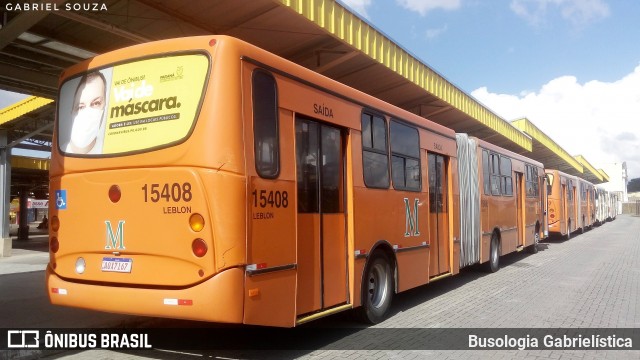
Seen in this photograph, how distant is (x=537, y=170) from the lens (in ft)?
57.1

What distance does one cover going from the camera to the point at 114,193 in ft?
16.7

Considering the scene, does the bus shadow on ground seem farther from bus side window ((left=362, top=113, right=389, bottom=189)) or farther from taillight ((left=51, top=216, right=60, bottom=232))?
bus side window ((left=362, top=113, right=389, bottom=189))

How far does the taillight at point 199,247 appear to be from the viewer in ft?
14.9

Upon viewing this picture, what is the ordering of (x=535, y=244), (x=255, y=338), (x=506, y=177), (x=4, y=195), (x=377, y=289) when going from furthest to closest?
(x=4, y=195) < (x=535, y=244) < (x=506, y=177) < (x=377, y=289) < (x=255, y=338)

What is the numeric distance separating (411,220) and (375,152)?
1609 millimetres

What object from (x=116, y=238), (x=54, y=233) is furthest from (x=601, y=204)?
(x=54, y=233)

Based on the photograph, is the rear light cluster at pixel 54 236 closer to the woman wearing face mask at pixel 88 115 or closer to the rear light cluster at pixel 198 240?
the woman wearing face mask at pixel 88 115

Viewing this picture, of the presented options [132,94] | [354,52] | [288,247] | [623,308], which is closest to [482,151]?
[354,52]

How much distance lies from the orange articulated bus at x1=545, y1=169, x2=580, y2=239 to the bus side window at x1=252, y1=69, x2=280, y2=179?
1776cm

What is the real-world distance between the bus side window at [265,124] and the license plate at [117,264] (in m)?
1.58

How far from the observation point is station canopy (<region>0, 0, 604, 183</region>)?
27.2 feet

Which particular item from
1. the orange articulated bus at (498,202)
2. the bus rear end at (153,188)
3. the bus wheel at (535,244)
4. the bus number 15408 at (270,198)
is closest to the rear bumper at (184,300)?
the bus rear end at (153,188)

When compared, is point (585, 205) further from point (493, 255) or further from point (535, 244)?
point (493, 255)

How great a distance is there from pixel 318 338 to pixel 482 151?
288 inches
